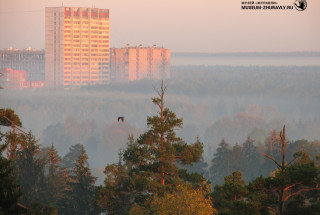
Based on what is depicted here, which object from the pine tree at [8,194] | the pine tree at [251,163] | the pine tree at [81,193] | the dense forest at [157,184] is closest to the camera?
the pine tree at [8,194]

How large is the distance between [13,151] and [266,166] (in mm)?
81247

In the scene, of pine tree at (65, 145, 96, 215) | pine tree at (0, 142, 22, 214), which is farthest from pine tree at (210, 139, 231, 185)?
pine tree at (0, 142, 22, 214)

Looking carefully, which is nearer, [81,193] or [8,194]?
[8,194]

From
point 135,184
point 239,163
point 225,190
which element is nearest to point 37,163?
point 135,184

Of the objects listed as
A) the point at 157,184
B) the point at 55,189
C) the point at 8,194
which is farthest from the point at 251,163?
the point at 8,194

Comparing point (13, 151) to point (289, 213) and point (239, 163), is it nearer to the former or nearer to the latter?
point (289, 213)

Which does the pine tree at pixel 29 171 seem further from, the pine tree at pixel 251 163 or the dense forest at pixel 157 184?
the pine tree at pixel 251 163

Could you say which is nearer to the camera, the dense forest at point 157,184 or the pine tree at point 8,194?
the pine tree at point 8,194

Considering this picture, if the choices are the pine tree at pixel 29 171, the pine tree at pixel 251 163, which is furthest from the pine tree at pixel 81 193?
the pine tree at pixel 251 163

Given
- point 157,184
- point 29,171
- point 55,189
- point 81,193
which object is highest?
point 157,184

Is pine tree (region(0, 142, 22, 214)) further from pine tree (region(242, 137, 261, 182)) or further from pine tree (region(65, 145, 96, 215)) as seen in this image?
pine tree (region(242, 137, 261, 182))

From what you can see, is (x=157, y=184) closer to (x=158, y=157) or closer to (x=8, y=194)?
(x=158, y=157)

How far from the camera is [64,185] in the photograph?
81938 mm

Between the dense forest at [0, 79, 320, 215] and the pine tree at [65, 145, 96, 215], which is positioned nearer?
the dense forest at [0, 79, 320, 215]
